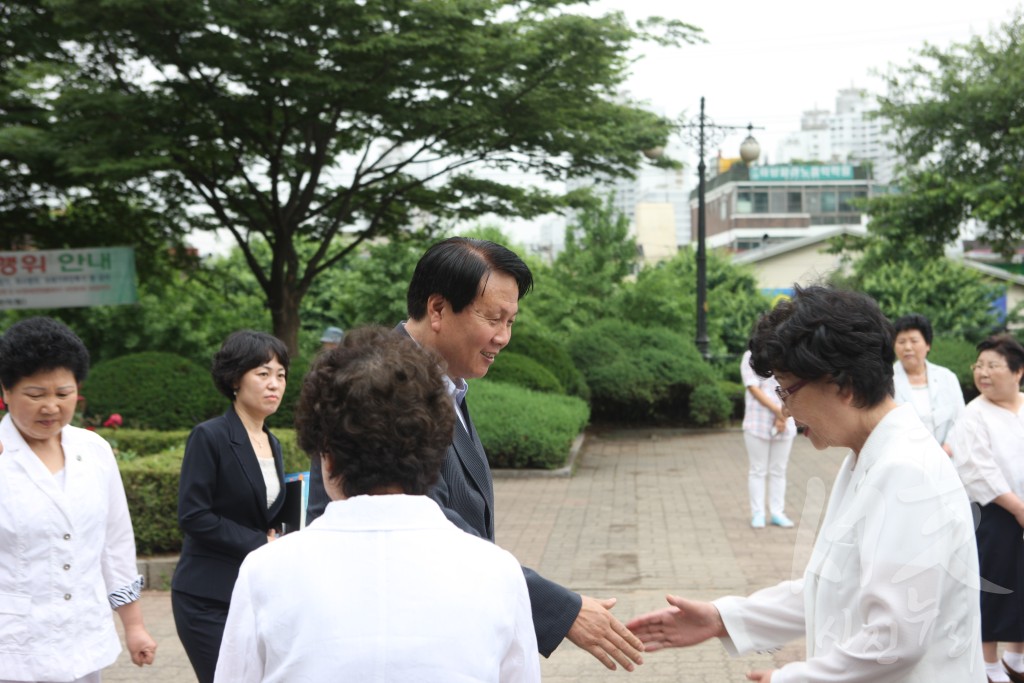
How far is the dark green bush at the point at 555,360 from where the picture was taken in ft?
59.7

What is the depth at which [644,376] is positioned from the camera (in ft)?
63.7

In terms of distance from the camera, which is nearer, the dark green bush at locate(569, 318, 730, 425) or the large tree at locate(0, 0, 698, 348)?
the large tree at locate(0, 0, 698, 348)

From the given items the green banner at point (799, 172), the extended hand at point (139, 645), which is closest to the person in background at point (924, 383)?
the extended hand at point (139, 645)

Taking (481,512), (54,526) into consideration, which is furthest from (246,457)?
(481,512)

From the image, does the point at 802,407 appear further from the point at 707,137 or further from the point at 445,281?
the point at 707,137

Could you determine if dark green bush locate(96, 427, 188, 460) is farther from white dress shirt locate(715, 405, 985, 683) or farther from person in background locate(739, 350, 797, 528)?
white dress shirt locate(715, 405, 985, 683)

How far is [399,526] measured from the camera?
6.04 feet

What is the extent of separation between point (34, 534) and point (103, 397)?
10.5 meters

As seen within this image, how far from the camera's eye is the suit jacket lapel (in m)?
4.19

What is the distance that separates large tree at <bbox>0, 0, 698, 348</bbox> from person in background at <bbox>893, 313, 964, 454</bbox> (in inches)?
329

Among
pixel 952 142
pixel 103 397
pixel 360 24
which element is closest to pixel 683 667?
pixel 103 397

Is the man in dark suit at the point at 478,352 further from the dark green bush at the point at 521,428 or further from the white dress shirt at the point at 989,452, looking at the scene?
the dark green bush at the point at 521,428

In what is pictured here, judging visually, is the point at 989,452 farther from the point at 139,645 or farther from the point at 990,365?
the point at 139,645

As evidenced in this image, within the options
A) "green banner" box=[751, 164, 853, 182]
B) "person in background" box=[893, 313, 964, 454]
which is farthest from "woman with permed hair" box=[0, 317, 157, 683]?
"green banner" box=[751, 164, 853, 182]
